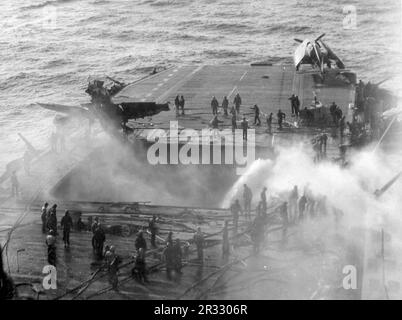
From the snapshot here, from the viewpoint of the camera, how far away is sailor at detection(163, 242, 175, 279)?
2628 cm

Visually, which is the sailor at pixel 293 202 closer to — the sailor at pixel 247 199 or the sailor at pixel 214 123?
Result: the sailor at pixel 247 199

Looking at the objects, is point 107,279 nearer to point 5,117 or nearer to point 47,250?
point 47,250

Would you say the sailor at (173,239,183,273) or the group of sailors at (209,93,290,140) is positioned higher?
the group of sailors at (209,93,290,140)

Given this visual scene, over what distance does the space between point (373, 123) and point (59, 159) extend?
87.7ft

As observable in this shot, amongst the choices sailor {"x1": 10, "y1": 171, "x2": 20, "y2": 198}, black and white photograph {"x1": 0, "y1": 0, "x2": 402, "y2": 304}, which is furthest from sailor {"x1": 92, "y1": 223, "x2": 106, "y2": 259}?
sailor {"x1": 10, "y1": 171, "x2": 20, "y2": 198}

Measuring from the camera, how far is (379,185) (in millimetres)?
37781

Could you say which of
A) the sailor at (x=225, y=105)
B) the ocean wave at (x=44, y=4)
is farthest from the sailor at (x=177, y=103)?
the ocean wave at (x=44, y=4)

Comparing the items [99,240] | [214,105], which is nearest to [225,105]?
[214,105]

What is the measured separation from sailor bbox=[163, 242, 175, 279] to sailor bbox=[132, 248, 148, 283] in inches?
42.4

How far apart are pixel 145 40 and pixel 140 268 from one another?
307 ft

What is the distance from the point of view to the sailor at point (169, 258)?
26.3 meters

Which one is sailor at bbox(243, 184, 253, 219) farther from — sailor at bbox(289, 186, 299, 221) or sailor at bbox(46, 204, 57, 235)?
sailor at bbox(46, 204, 57, 235)

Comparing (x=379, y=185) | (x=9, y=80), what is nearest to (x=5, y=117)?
(x=9, y=80)

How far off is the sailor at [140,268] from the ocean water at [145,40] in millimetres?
46254
